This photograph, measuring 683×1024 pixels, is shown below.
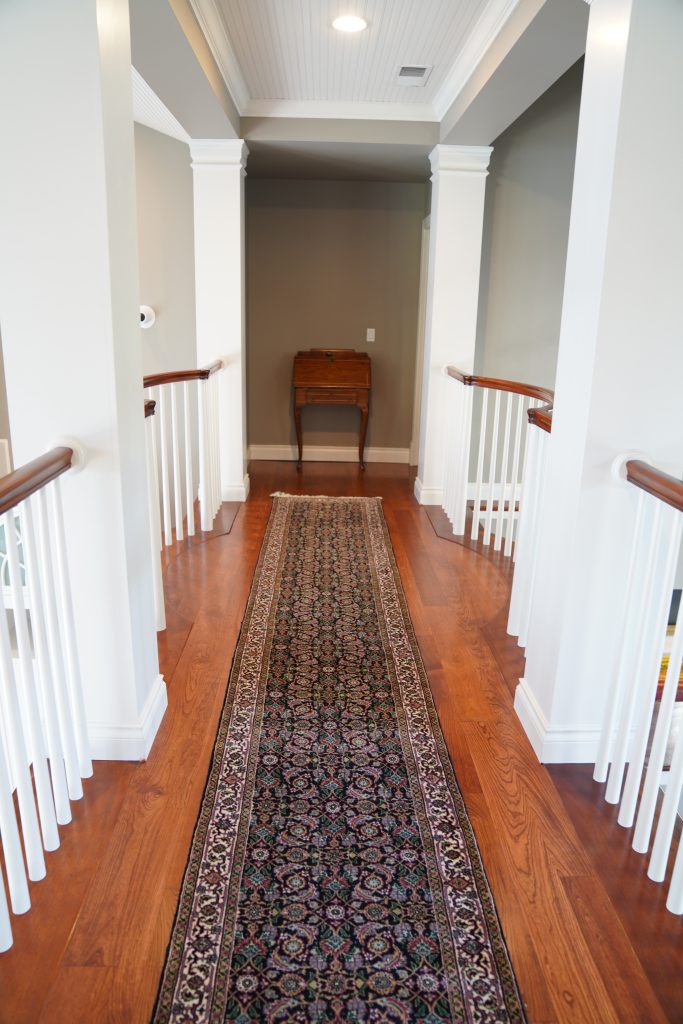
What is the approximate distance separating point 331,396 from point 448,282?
62.7 inches

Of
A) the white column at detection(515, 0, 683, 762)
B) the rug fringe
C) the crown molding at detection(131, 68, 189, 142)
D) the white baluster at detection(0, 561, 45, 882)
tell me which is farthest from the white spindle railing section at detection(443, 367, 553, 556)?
the white baluster at detection(0, 561, 45, 882)

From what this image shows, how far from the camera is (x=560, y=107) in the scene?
5.27 m

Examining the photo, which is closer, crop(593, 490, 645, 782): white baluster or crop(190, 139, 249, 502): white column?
crop(593, 490, 645, 782): white baluster

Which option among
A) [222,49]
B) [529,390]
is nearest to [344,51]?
[222,49]

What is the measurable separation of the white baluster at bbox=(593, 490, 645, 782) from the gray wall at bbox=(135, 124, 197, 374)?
432 cm

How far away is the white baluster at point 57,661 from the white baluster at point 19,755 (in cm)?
12

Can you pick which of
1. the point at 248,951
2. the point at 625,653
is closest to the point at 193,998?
the point at 248,951

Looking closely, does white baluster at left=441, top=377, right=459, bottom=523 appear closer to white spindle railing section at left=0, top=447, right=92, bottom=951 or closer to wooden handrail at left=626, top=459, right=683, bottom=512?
wooden handrail at left=626, top=459, right=683, bottom=512

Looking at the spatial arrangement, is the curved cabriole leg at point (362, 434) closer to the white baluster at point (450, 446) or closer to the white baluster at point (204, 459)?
the white baluster at point (450, 446)

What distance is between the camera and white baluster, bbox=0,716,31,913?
1.55 meters

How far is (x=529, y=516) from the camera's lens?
298 cm

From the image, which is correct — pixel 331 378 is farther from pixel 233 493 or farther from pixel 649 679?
pixel 649 679

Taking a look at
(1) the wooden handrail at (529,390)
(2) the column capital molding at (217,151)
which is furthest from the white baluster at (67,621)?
(2) the column capital molding at (217,151)

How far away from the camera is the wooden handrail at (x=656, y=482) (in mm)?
1698
